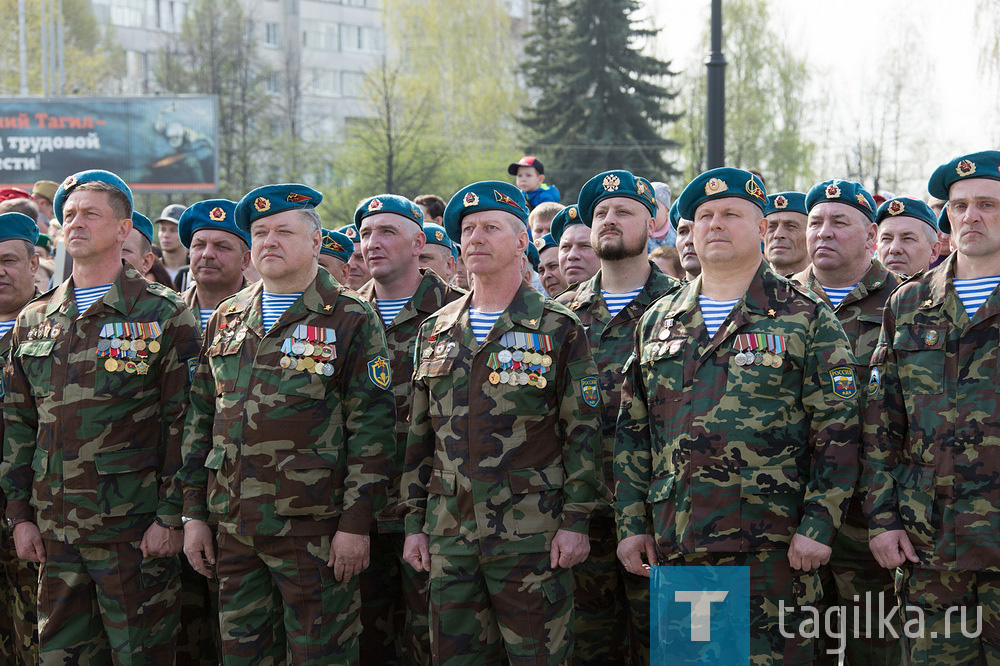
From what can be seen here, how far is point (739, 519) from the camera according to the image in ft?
12.5

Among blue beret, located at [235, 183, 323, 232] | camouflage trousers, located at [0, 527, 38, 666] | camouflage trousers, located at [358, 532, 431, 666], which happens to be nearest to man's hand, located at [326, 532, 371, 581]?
camouflage trousers, located at [358, 532, 431, 666]

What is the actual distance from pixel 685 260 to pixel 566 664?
10.8ft

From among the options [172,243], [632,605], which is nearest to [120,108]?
[172,243]

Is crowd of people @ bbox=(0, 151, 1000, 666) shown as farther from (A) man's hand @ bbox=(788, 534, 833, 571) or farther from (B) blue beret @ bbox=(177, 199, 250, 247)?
(B) blue beret @ bbox=(177, 199, 250, 247)

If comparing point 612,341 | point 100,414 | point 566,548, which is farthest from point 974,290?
point 100,414

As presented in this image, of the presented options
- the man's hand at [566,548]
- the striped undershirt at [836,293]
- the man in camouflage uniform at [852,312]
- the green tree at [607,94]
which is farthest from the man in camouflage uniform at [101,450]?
the green tree at [607,94]

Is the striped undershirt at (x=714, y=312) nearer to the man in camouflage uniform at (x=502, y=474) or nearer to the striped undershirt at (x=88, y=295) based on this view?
the man in camouflage uniform at (x=502, y=474)

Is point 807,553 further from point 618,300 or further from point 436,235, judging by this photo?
point 436,235

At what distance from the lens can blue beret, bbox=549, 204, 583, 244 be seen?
6465 millimetres

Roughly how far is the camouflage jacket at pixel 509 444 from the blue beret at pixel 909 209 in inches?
106

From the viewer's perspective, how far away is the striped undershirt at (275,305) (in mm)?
4469

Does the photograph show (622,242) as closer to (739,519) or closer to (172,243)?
(739,519)

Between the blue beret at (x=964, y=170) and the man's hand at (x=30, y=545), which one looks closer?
the blue beret at (x=964, y=170)

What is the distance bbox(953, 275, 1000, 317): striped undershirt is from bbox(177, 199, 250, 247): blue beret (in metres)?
3.79
